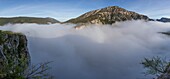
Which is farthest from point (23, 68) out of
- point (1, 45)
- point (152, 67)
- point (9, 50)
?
point (9, 50)

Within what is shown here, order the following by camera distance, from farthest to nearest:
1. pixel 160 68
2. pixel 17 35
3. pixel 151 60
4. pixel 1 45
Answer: pixel 17 35, pixel 1 45, pixel 151 60, pixel 160 68

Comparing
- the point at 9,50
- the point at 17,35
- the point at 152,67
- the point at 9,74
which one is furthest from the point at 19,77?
the point at 17,35

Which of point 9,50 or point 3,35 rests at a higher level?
point 3,35

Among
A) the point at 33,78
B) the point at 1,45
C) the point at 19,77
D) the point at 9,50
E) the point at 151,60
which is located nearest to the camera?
the point at 19,77

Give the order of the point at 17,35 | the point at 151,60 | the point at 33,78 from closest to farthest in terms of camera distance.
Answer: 1. the point at 33,78
2. the point at 151,60
3. the point at 17,35

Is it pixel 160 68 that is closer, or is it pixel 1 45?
pixel 160 68

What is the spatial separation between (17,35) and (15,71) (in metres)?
66.3

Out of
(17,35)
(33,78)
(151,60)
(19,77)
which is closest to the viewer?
(19,77)

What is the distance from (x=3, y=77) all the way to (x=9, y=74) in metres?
1.08

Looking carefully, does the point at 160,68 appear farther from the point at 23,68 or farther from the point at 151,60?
the point at 23,68

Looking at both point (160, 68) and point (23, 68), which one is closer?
point (23, 68)

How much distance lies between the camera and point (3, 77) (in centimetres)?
4084

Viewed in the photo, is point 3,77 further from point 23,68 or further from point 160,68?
point 160,68

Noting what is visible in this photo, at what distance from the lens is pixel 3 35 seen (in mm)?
91000
